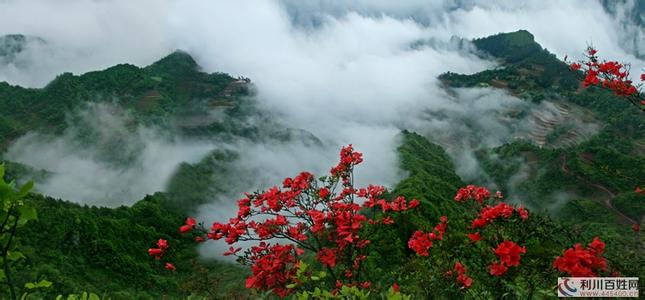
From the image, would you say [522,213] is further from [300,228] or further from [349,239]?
[300,228]

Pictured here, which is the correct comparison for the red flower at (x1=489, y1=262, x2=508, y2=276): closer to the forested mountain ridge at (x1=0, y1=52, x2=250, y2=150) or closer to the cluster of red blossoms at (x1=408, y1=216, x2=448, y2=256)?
the cluster of red blossoms at (x1=408, y1=216, x2=448, y2=256)

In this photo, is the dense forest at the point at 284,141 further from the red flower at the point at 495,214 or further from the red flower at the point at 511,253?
the red flower at the point at 511,253

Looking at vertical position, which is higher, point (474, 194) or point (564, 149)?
point (564, 149)

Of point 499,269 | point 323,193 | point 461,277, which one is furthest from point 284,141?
point 499,269

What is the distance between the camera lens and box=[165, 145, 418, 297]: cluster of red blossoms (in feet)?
17.8

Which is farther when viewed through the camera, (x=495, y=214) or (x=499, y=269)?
(x=495, y=214)

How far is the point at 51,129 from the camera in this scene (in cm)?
13600

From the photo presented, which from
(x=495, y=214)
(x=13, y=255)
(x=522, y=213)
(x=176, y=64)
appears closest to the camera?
(x=13, y=255)

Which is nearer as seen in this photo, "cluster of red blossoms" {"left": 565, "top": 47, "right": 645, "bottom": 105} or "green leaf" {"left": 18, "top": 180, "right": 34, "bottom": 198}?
"green leaf" {"left": 18, "top": 180, "right": 34, "bottom": 198}

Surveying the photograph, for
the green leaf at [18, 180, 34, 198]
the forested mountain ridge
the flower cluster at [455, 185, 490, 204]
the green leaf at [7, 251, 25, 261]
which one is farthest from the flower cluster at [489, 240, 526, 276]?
the forested mountain ridge

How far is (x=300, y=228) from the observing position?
6.07m

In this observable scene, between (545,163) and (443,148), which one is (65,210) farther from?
(443,148)

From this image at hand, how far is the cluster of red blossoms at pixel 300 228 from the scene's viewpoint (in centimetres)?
544

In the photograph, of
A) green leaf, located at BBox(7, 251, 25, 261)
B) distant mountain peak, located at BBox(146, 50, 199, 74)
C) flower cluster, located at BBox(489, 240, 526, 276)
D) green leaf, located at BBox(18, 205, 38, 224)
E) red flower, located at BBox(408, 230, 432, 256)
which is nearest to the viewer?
green leaf, located at BBox(18, 205, 38, 224)
